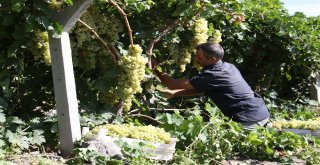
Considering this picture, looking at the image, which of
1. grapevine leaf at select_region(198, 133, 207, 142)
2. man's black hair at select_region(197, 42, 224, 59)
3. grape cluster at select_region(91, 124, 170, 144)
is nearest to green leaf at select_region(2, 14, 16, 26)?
grape cluster at select_region(91, 124, 170, 144)

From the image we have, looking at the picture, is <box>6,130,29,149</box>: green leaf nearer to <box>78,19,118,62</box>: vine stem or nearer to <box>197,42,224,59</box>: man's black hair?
<box>78,19,118,62</box>: vine stem

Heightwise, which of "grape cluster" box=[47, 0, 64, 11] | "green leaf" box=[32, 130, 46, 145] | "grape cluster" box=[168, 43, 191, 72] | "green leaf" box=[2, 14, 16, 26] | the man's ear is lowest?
"green leaf" box=[32, 130, 46, 145]

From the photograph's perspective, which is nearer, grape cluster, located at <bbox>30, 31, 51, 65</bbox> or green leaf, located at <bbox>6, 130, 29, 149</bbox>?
Answer: green leaf, located at <bbox>6, 130, 29, 149</bbox>

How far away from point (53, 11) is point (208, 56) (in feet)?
6.23

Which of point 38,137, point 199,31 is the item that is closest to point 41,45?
point 38,137

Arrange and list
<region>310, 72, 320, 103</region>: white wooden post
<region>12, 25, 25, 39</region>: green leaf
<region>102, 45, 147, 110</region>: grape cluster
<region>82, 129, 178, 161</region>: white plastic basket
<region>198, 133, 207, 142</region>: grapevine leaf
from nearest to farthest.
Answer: <region>82, 129, 178, 161</region>: white plastic basket, <region>12, 25, 25, 39</region>: green leaf, <region>198, 133, 207, 142</region>: grapevine leaf, <region>102, 45, 147, 110</region>: grape cluster, <region>310, 72, 320, 103</region>: white wooden post

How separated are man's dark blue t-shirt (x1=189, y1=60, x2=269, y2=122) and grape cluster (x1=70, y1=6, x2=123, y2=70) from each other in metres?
0.97

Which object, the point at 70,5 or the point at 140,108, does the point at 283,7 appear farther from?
the point at 70,5

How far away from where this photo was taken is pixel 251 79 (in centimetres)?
874

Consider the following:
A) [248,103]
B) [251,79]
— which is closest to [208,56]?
[248,103]

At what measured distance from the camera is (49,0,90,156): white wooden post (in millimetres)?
4109

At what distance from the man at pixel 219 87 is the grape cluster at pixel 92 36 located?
2.49 feet

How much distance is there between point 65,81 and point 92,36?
2.84 ft

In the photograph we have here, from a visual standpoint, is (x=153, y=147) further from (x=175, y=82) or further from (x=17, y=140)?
(x=175, y=82)
